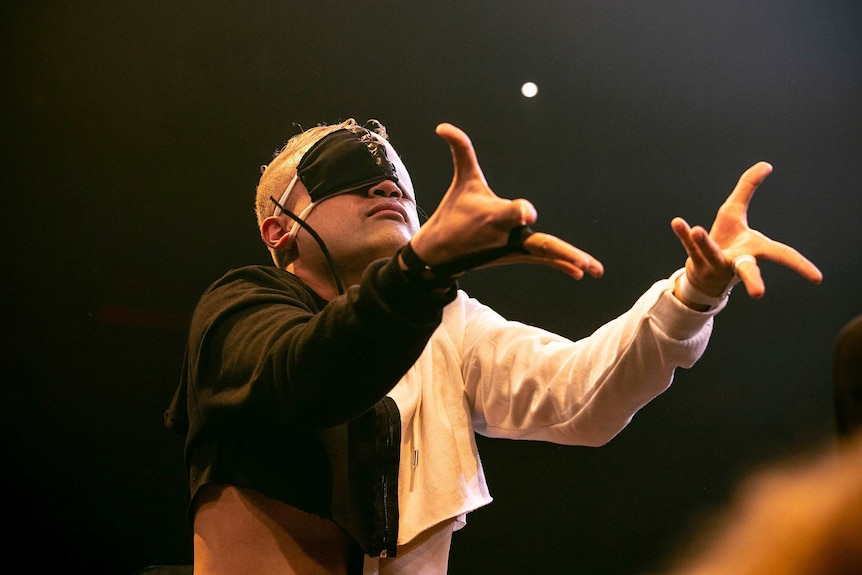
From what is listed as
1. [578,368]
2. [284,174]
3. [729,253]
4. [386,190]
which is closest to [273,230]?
[284,174]

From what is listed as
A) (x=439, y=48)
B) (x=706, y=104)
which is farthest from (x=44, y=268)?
(x=706, y=104)

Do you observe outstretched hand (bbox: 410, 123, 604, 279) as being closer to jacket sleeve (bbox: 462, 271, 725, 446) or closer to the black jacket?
the black jacket

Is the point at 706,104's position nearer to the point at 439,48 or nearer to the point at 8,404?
the point at 439,48

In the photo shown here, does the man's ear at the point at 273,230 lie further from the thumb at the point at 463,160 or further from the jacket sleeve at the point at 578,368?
the thumb at the point at 463,160

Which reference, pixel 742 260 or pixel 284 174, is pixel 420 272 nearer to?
pixel 742 260

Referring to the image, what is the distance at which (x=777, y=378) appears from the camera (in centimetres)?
197

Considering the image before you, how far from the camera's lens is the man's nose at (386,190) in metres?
1.45

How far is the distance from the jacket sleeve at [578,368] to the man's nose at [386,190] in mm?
277

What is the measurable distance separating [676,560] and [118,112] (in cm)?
190

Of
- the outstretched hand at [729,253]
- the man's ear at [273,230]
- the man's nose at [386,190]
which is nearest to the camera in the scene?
the outstretched hand at [729,253]

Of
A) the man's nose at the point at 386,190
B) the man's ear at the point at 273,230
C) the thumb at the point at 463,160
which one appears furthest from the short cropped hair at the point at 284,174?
the thumb at the point at 463,160

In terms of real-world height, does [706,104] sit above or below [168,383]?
above

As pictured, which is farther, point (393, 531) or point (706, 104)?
point (706, 104)

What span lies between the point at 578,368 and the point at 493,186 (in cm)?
92
